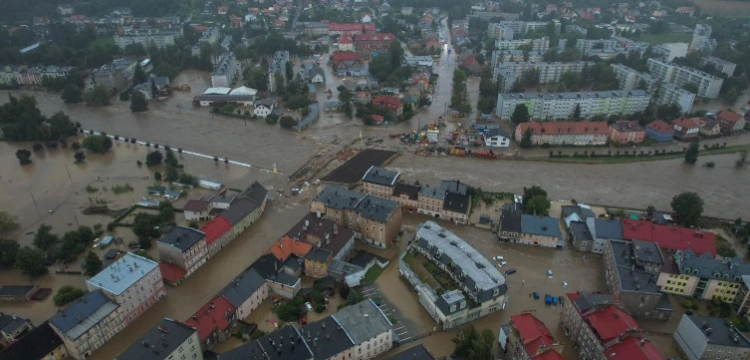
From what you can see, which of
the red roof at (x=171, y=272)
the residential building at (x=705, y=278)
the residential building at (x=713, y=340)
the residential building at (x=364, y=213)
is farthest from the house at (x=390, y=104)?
the residential building at (x=713, y=340)

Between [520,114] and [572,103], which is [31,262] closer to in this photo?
[520,114]

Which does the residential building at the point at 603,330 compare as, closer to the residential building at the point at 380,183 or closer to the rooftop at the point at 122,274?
the residential building at the point at 380,183

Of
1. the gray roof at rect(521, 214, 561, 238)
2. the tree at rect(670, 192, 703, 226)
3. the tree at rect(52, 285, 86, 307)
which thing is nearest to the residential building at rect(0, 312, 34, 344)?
the tree at rect(52, 285, 86, 307)

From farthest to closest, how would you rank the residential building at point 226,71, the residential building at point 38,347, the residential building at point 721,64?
the residential building at point 721,64 → the residential building at point 226,71 → the residential building at point 38,347

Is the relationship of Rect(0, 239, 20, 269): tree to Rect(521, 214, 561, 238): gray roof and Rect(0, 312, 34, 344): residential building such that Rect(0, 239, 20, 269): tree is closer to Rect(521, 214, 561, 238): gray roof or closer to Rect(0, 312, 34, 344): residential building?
Rect(0, 312, 34, 344): residential building

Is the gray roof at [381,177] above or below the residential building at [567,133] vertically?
above

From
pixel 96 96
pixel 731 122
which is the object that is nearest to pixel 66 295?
pixel 96 96

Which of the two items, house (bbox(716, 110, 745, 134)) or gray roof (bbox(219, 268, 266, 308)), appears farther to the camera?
house (bbox(716, 110, 745, 134))
